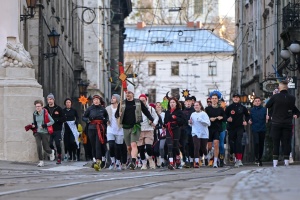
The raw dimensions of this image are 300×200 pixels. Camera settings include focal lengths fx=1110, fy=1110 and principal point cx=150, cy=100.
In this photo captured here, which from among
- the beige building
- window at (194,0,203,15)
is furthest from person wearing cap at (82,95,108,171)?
window at (194,0,203,15)

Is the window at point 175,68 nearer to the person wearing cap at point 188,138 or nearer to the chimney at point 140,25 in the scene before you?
the chimney at point 140,25

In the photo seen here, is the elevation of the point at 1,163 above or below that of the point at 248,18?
below

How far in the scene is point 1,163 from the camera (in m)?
22.4

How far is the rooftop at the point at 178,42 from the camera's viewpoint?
111 metres

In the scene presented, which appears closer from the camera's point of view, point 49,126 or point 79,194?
point 79,194

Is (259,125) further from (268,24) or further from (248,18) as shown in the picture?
(248,18)

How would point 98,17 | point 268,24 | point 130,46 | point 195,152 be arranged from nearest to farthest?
1. point 195,152
2. point 268,24
3. point 98,17
4. point 130,46

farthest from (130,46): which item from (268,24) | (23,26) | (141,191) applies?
(141,191)

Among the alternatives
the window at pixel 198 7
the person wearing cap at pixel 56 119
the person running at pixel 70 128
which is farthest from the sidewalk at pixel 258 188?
the window at pixel 198 7

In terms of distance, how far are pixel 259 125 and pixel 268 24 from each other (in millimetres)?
25010

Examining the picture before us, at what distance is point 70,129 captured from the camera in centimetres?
2827

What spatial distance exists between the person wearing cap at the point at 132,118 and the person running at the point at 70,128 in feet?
18.1

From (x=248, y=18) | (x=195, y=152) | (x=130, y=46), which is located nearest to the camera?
(x=195, y=152)

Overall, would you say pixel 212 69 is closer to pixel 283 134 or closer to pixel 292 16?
pixel 292 16
